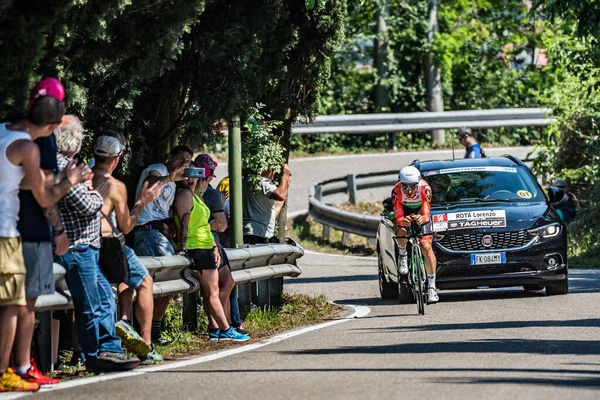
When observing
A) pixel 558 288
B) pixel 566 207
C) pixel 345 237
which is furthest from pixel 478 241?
pixel 345 237

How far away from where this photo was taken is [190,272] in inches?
500

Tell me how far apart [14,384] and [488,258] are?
8.45 meters

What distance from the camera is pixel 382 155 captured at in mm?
33250

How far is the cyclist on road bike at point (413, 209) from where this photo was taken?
15.9 meters

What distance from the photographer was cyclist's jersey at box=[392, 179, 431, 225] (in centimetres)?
1611

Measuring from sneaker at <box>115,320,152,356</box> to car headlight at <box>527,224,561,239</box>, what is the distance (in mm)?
7119

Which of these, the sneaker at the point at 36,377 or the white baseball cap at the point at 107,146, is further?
the white baseball cap at the point at 107,146

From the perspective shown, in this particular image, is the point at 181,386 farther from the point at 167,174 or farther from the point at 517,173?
the point at 517,173

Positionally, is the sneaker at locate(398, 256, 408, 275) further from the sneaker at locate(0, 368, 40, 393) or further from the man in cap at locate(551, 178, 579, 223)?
the man in cap at locate(551, 178, 579, 223)

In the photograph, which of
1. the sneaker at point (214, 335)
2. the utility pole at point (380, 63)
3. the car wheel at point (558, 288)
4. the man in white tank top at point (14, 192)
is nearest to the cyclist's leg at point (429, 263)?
the car wheel at point (558, 288)

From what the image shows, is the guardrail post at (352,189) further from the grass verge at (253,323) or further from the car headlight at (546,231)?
the car headlight at (546,231)

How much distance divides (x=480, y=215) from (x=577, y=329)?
156 inches

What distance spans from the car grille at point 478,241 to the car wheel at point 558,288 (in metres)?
0.66

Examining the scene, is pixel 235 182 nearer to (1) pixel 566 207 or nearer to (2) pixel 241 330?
(2) pixel 241 330
